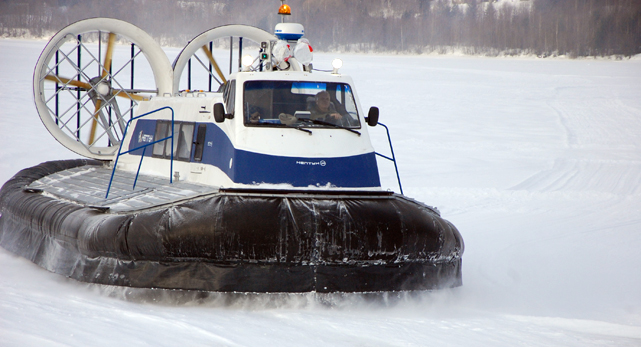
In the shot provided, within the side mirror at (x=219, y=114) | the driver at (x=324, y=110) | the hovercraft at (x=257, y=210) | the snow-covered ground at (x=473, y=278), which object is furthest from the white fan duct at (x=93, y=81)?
→ the driver at (x=324, y=110)

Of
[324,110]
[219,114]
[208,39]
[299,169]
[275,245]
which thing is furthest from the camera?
[208,39]

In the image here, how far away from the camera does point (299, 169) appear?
15.5 ft

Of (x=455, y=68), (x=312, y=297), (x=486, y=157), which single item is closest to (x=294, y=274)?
(x=312, y=297)

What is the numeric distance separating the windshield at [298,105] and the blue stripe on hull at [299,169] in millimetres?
325

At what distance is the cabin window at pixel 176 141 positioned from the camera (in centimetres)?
564

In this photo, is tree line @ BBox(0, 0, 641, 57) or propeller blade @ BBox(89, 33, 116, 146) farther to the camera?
tree line @ BBox(0, 0, 641, 57)

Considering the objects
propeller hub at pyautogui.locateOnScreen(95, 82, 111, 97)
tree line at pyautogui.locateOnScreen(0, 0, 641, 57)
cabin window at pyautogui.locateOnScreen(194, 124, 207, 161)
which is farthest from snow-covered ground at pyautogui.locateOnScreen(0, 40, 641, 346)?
tree line at pyautogui.locateOnScreen(0, 0, 641, 57)

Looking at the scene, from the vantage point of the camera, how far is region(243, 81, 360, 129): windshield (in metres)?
5.04

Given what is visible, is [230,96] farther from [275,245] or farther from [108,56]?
[108,56]

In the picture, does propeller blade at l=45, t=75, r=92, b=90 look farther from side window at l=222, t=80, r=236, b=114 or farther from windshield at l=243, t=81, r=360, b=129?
windshield at l=243, t=81, r=360, b=129

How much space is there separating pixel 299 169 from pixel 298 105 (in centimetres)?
69

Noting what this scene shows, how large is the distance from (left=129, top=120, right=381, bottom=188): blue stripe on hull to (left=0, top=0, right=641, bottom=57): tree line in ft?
103

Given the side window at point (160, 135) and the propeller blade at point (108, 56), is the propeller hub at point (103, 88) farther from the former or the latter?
the side window at point (160, 135)

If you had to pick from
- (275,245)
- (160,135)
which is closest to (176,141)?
(160,135)
